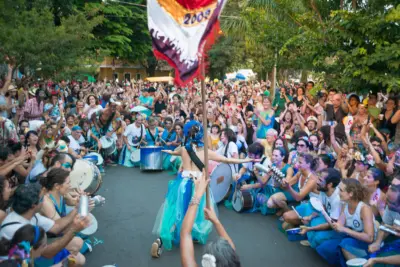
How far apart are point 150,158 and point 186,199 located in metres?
4.39

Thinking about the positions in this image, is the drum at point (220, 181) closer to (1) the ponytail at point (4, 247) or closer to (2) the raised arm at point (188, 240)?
(2) the raised arm at point (188, 240)

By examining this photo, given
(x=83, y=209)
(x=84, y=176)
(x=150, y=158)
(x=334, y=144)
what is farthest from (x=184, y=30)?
(x=150, y=158)

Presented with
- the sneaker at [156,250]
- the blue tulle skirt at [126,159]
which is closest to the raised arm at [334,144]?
the sneaker at [156,250]

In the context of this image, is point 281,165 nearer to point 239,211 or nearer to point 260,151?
point 260,151

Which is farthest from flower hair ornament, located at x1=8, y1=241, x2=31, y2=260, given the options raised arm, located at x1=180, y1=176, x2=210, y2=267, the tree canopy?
the tree canopy

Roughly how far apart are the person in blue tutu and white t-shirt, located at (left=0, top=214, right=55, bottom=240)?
5.22 feet

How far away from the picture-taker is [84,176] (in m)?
5.66

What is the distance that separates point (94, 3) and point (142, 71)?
2982 centimetres

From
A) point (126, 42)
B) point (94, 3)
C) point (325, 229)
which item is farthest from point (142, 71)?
point (325, 229)

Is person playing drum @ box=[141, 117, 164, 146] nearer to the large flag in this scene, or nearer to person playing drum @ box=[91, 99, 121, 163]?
person playing drum @ box=[91, 99, 121, 163]

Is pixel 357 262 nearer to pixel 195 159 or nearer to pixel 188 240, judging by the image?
pixel 188 240

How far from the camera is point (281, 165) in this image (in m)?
6.32

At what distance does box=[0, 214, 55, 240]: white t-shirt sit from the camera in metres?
3.14

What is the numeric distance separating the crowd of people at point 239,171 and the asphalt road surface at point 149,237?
225mm
